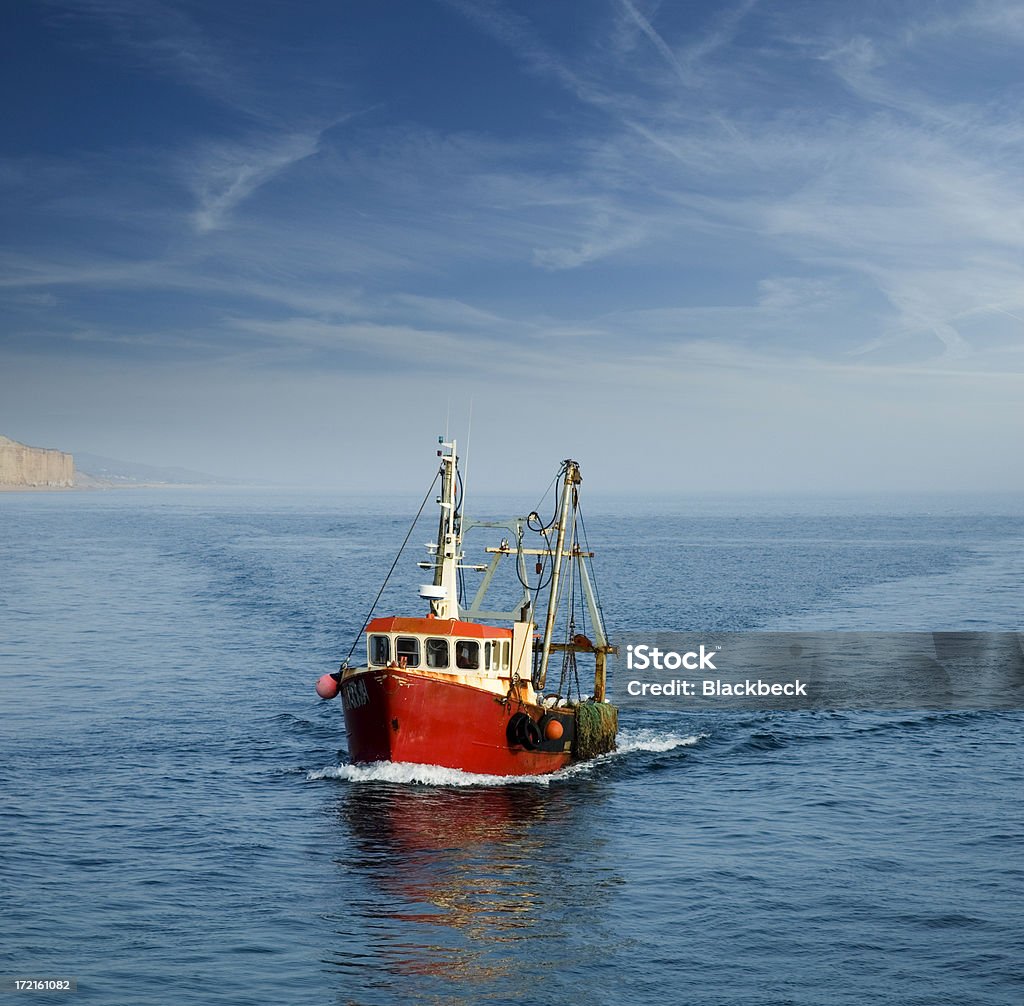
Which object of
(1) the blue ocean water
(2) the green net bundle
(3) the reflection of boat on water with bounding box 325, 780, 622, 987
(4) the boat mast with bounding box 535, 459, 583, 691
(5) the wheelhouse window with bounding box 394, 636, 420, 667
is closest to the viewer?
(1) the blue ocean water

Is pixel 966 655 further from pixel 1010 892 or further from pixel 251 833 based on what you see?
pixel 251 833

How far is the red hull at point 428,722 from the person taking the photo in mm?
40688

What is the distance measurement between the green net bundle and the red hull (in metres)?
3.56

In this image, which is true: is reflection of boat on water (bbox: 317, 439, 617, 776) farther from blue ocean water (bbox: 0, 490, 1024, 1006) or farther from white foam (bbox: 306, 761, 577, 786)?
blue ocean water (bbox: 0, 490, 1024, 1006)

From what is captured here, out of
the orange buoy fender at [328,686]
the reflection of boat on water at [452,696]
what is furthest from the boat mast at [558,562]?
the orange buoy fender at [328,686]

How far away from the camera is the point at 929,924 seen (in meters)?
29.0

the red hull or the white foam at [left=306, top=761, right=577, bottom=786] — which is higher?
the red hull

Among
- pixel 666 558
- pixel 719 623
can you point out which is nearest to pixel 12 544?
pixel 666 558

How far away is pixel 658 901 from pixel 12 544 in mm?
160324

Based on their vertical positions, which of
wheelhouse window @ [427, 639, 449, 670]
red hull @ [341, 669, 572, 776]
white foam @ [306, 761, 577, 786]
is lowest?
white foam @ [306, 761, 577, 786]

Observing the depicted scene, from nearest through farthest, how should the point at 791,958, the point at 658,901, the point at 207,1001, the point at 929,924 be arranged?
the point at 207,1001
the point at 791,958
the point at 929,924
the point at 658,901

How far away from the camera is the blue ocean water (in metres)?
26.2

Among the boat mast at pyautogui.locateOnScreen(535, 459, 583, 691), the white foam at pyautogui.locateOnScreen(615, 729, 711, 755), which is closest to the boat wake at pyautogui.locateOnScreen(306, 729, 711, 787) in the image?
the white foam at pyautogui.locateOnScreen(615, 729, 711, 755)

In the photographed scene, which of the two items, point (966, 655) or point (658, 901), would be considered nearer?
point (658, 901)
